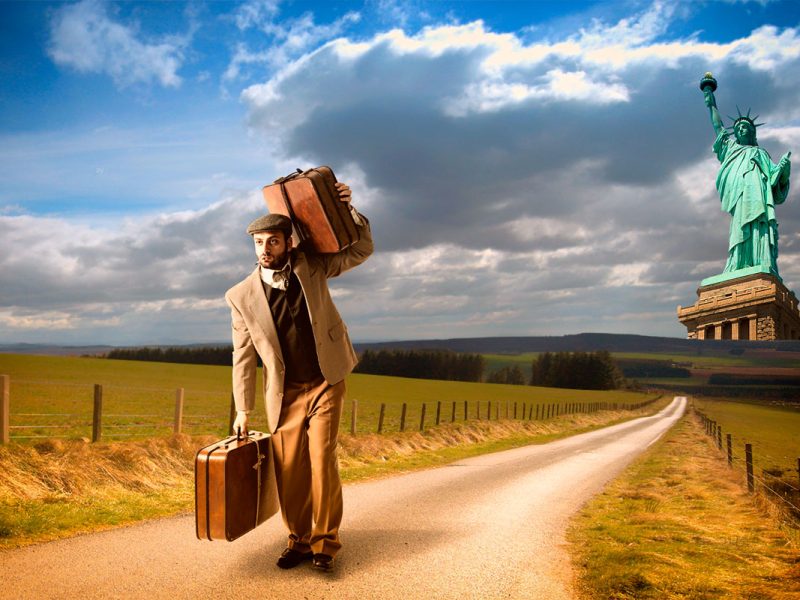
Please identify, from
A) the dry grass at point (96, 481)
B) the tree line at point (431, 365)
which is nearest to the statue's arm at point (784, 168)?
the dry grass at point (96, 481)

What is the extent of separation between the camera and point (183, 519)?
239 inches

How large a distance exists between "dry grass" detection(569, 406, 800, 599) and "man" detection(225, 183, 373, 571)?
78.1 inches

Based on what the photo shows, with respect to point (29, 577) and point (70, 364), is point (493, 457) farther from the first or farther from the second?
point (70, 364)

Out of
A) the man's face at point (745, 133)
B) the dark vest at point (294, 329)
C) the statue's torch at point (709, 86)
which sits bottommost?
the dark vest at point (294, 329)

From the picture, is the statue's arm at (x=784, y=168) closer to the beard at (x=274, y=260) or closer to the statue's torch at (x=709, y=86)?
the statue's torch at (x=709, y=86)

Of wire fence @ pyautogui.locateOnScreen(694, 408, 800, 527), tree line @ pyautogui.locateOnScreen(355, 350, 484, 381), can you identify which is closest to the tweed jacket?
wire fence @ pyautogui.locateOnScreen(694, 408, 800, 527)

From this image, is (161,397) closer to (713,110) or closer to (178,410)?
Answer: (178,410)

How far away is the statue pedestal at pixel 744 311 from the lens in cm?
1828

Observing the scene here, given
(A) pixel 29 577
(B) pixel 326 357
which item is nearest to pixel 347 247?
(B) pixel 326 357

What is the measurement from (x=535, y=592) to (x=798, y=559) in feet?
8.78

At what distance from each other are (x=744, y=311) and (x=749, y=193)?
189 inches

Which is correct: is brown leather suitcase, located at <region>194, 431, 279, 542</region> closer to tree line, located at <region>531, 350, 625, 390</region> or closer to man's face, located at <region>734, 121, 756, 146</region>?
man's face, located at <region>734, 121, 756, 146</region>

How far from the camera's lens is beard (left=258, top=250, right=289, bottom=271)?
4586 millimetres

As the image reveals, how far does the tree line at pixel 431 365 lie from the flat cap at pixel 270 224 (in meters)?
68.5
